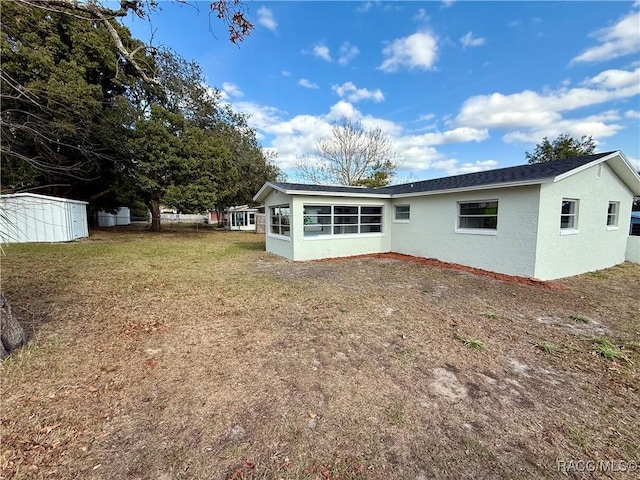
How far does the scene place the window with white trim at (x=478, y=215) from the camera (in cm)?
786

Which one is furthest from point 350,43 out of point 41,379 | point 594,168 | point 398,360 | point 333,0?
point 41,379

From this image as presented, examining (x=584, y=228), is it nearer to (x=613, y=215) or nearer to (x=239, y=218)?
(x=613, y=215)

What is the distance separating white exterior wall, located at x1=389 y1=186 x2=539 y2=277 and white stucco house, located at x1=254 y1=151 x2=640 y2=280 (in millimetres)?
26

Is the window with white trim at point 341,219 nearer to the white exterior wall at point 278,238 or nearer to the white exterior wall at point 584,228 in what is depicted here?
the white exterior wall at point 278,238

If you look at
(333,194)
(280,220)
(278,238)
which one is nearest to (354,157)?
(280,220)

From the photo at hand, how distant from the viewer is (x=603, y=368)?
3.03 m

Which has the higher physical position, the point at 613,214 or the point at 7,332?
the point at 613,214

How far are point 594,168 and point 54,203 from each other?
68.2 ft

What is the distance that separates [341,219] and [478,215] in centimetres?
461

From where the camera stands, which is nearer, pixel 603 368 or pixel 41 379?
pixel 41 379

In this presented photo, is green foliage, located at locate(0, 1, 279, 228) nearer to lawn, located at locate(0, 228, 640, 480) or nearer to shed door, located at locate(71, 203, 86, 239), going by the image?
shed door, located at locate(71, 203, 86, 239)

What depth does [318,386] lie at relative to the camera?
8.71 feet

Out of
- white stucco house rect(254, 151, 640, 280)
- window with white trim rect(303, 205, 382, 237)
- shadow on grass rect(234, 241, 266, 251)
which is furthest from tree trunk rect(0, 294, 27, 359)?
shadow on grass rect(234, 241, 266, 251)

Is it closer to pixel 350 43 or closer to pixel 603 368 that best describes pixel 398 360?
pixel 603 368
